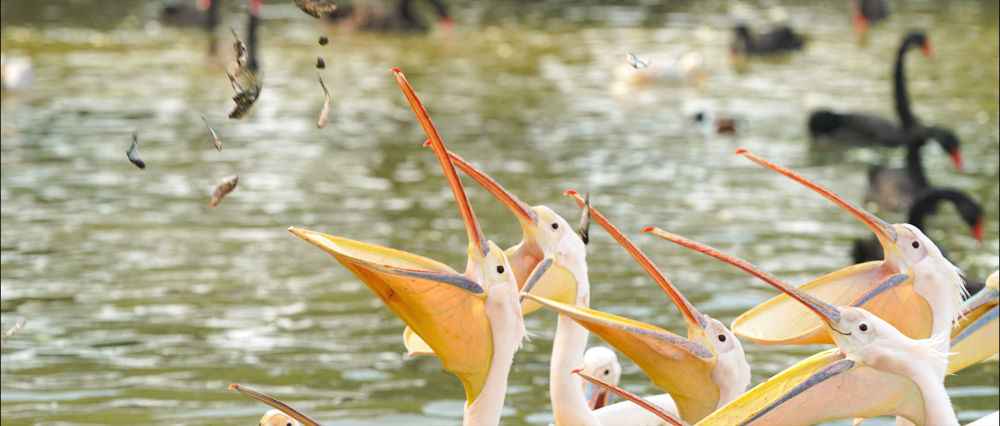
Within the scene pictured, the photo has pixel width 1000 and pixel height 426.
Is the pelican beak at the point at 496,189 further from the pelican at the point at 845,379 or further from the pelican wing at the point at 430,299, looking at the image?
the pelican at the point at 845,379

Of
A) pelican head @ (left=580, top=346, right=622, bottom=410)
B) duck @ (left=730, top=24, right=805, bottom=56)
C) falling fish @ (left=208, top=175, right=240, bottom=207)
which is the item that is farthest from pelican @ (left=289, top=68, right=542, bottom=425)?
duck @ (left=730, top=24, right=805, bottom=56)

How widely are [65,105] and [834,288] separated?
9.82 metres

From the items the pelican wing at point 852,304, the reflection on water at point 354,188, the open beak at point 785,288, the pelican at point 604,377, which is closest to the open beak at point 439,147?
the open beak at point 785,288

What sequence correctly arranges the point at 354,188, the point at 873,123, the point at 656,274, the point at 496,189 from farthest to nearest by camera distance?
the point at 873,123
the point at 354,188
the point at 496,189
the point at 656,274

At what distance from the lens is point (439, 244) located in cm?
1002

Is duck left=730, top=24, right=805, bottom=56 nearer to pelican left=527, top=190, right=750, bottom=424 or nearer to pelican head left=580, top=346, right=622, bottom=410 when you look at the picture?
pelican head left=580, top=346, right=622, bottom=410

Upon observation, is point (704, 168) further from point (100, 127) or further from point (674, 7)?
point (674, 7)

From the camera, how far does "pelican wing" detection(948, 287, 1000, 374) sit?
6.33 meters

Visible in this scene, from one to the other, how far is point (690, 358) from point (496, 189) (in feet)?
2.11

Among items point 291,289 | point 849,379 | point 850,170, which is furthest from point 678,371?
point 850,170

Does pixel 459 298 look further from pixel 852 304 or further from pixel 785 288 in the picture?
pixel 852 304

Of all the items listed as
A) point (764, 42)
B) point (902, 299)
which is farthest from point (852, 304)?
point (764, 42)

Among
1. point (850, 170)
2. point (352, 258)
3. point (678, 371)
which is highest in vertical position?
point (352, 258)

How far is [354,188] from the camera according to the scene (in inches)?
456
